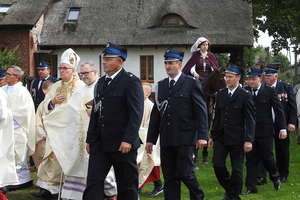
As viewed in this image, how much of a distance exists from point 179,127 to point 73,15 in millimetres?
28738

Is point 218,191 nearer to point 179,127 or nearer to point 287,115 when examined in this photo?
point 287,115

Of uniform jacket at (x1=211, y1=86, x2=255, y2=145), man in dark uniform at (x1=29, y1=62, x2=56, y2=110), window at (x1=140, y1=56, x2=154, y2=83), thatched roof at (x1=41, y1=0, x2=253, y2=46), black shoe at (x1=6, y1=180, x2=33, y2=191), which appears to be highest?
thatched roof at (x1=41, y1=0, x2=253, y2=46)

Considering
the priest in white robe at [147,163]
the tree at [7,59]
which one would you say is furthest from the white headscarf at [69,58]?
the tree at [7,59]

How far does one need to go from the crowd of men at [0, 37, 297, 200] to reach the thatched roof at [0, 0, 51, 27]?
2182cm

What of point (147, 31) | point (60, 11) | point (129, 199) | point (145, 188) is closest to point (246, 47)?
point (147, 31)

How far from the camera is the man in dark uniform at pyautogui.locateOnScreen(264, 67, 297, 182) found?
10459mm

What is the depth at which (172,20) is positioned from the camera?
112ft

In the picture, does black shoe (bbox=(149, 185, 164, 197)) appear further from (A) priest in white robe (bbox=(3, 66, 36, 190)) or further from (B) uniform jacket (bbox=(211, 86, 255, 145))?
(A) priest in white robe (bbox=(3, 66, 36, 190))

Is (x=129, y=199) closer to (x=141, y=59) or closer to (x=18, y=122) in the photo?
(x=18, y=122)

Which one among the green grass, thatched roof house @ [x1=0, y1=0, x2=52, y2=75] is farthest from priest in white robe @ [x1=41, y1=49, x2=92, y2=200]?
thatched roof house @ [x1=0, y1=0, x2=52, y2=75]

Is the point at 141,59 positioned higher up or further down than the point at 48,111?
higher up

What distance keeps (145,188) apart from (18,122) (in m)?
2.44

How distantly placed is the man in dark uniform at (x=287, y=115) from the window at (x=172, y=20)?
23.4m

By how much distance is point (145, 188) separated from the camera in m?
9.88
